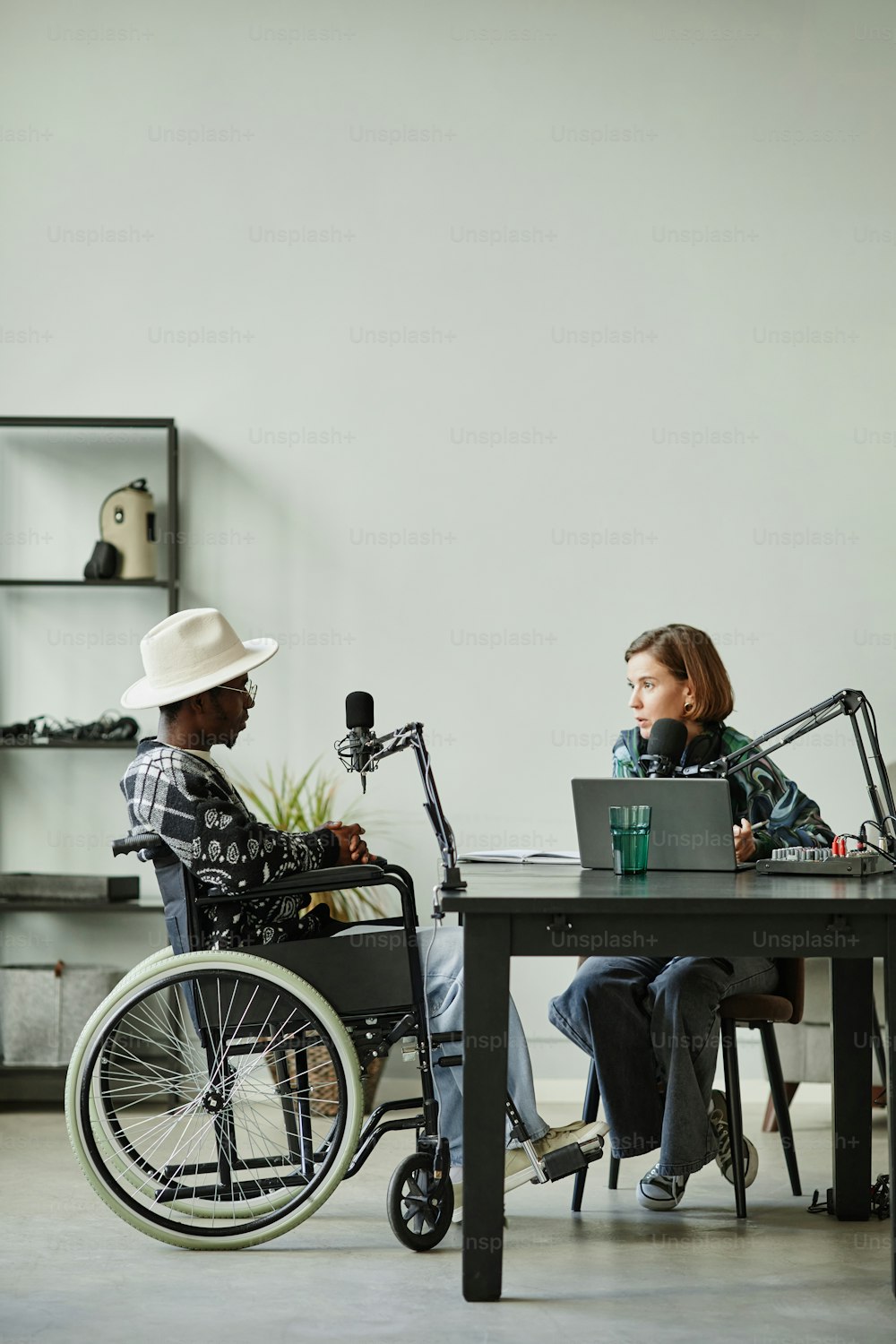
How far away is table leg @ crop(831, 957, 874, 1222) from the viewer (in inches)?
119

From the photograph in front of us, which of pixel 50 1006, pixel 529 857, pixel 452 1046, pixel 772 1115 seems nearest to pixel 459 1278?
pixel 452 1046

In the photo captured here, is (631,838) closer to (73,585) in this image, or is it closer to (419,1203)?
(419,1203)

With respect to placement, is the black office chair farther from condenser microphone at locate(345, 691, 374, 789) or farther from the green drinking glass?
condenser microphone at locate(345, 691, 374, 789)

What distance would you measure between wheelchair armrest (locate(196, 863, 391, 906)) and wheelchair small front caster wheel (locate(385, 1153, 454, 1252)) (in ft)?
1.70

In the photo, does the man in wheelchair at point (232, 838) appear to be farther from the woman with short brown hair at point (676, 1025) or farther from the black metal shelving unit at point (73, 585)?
the black metal shelving unit at point (73, 585)

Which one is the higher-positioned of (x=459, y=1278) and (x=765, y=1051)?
(x=765, y=1051)

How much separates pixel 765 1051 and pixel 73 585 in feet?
8.10

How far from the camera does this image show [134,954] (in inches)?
177

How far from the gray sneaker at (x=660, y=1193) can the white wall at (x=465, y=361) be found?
52.9 inches

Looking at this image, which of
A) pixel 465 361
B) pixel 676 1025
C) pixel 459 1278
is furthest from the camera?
pixel 465 361

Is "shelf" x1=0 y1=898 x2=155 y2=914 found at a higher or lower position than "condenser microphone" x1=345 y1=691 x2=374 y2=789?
lower

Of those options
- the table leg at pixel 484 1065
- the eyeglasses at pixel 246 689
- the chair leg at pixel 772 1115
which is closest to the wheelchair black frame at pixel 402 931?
the table leg at pixel 484 1065

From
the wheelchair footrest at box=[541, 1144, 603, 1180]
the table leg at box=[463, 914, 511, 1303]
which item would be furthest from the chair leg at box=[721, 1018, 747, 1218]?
the table leg at box=[463, 914, 511, 1303]

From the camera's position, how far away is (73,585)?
4430 millimetres
